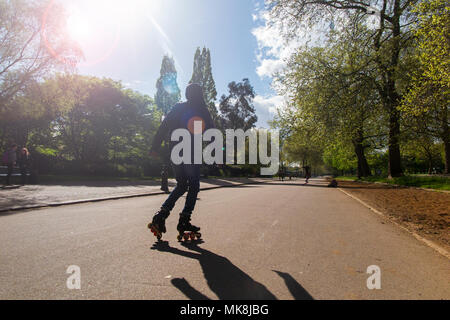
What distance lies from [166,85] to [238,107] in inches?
663

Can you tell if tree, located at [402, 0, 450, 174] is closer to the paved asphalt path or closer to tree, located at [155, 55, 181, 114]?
the paved asphalt path

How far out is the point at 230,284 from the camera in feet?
7.57

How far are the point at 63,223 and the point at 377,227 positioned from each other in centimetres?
594

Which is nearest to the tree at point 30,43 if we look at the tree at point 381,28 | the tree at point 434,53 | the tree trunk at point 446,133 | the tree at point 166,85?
the tree at point 381,28

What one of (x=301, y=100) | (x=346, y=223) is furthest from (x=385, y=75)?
(x=346, y=223)

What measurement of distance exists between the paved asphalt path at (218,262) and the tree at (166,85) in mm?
36512

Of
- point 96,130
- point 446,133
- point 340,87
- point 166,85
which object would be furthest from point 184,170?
point 166,85

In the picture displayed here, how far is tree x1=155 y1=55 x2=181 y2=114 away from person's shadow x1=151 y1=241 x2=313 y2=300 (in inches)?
1522

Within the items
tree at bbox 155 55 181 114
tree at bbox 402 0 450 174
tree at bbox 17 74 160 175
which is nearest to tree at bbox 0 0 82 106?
tree at bbox 17 74 160 175

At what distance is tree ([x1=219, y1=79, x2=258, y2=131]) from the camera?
51469 millimetres

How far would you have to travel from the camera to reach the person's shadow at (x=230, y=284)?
2.10 m

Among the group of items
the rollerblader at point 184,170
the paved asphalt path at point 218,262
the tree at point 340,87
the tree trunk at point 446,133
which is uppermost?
the tree at point 340,87

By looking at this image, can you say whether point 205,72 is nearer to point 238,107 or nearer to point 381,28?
point 238,107

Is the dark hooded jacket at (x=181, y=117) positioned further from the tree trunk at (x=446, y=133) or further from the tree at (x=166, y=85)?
the tree at (x=166, y=85)
